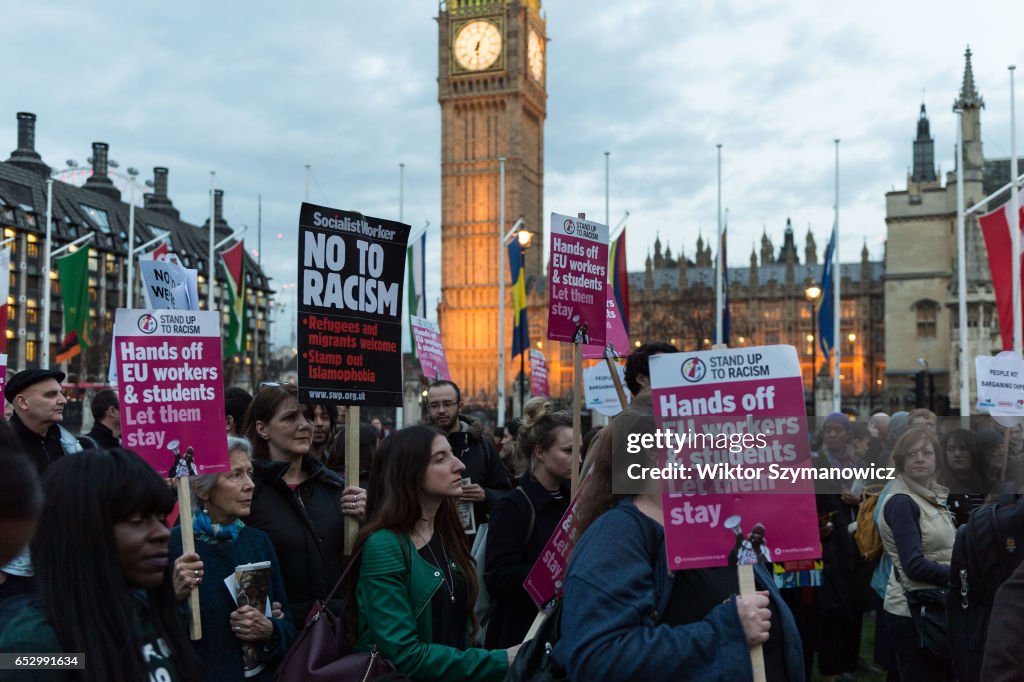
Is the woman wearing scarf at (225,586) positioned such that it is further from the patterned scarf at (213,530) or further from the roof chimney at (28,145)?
the roof chimney at (28,145)

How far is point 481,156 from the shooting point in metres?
65.0

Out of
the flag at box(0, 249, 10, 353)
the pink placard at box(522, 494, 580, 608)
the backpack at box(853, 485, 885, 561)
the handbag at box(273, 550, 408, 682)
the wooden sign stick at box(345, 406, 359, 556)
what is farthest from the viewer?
the flag at box(0, 249, 10, 353)

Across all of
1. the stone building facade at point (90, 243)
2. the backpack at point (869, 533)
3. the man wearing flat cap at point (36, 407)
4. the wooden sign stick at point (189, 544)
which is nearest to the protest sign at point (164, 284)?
the man wearing flat cap at point (36, 407)

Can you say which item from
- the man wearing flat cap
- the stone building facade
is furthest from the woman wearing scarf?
Answer: the stone building facade

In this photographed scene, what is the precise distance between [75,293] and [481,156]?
1704 inches

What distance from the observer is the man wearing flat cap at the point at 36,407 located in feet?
20.3

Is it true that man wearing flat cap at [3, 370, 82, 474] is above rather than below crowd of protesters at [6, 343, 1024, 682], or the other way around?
above

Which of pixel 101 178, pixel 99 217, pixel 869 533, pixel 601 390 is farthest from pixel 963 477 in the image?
pixel 101 178

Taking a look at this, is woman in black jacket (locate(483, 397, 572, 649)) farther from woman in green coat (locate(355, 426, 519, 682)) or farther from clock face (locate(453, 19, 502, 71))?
clock face (locate(453, 19, 502, 71))

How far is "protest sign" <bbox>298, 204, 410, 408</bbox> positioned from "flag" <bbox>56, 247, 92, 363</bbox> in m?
19.9

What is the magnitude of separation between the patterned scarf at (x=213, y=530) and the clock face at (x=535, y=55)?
6289 centimetres

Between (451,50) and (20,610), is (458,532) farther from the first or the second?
(451,50)

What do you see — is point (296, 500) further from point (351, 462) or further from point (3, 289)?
point (3, 289)

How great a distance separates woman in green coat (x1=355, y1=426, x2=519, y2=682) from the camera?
140 inches
